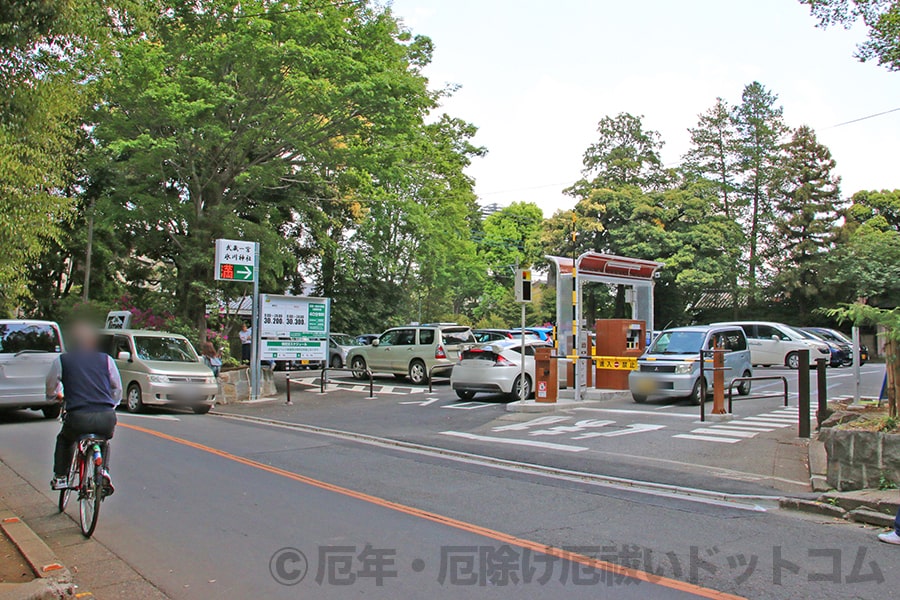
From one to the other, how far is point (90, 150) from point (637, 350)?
54.0ft

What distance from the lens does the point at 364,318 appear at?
36.4 m

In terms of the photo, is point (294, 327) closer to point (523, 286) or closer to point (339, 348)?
point (523, 286)

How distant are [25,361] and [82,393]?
7688 millimetres

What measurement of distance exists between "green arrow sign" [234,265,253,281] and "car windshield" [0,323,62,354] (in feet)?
18.1

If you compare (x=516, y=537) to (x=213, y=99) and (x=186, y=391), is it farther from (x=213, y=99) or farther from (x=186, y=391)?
(x=213, y=99)

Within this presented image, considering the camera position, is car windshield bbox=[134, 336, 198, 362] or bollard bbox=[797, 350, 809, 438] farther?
car windshield bbox=[134, 336, 198, 362]

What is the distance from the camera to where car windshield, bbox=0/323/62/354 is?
12.5 meters

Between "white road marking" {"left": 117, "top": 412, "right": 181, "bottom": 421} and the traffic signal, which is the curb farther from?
the traffic signal

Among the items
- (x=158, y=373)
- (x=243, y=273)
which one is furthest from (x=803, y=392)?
(x=243, y=273)

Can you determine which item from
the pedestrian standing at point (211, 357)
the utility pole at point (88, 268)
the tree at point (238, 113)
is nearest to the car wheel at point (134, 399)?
the pedestrian standing at point (211, 357)

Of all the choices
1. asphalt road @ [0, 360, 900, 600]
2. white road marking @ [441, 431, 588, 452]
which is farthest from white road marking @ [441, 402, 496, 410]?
asphalt road @ [0, 360, 900, 600]

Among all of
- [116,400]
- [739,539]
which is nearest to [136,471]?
[116,400]

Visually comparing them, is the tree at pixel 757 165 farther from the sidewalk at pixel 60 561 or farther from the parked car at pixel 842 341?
the sidewalk at pixel 60 561

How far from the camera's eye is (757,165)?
42812 millimetres
